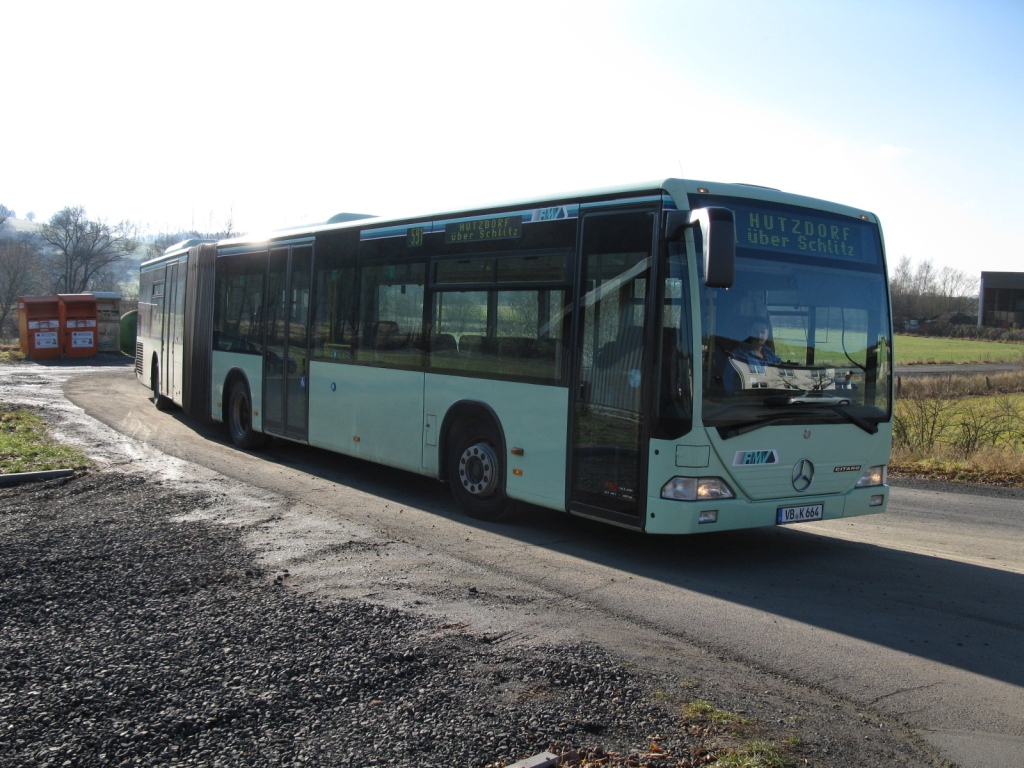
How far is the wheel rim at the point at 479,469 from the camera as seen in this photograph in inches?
353

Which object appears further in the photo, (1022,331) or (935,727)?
(1022,331)

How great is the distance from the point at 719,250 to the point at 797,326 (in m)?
1.28

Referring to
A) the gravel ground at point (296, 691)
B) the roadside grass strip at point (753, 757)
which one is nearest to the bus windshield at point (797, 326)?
the gravel ground at point (296, 691)

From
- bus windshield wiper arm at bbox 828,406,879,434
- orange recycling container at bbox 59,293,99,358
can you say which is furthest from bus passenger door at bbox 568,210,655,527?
orange recycling container at bbox 59,293,99,358

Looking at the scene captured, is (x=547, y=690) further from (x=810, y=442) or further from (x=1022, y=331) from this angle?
(x=1022, y=331)

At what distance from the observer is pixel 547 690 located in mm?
4570

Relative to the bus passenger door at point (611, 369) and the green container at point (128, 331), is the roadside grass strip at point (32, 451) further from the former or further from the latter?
the green container at point (128, 331)

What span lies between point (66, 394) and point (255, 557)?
18479 millimetres

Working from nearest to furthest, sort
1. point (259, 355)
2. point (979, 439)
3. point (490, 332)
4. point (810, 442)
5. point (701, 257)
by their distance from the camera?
point (701, 257), point (810, 442), point (490, 332), point (259, 355), point (979, 439)

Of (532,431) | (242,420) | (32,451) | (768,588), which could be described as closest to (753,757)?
(768,588)

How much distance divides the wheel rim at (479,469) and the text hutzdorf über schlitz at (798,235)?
3289mm

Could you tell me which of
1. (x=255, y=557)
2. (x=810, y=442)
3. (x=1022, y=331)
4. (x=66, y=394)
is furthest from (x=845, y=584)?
(x=1022, y=331)

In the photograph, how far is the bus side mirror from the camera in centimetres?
652

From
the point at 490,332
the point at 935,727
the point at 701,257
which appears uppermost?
the point at 701,257
